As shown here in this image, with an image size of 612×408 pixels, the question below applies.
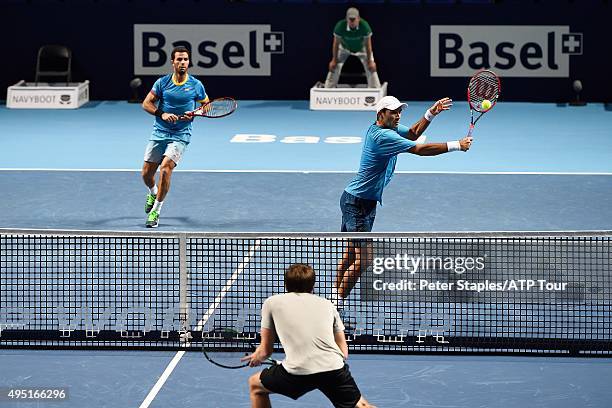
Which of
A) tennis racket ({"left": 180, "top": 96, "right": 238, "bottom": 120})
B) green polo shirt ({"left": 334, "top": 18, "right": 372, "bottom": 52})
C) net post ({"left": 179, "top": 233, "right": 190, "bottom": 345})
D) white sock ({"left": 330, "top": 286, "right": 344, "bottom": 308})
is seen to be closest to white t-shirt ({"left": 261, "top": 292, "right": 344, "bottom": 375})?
white sock ({"left": 330, "top": 286, "right": 344, "bottom": 308})

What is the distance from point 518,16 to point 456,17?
47.7 inches

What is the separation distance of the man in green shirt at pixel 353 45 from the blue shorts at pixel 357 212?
1281 centimetres

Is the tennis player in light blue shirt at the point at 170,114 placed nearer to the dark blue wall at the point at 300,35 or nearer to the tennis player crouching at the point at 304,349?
the tennis player crouching at the point at 304,349

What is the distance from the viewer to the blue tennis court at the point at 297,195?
992 cm

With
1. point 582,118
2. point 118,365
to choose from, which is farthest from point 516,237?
point 582,118

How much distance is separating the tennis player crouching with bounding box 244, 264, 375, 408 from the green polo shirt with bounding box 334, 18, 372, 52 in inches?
662

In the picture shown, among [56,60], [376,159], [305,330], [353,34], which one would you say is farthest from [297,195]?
[56,60]

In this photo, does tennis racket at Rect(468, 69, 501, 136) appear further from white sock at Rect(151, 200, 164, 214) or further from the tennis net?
white sock at Rect(151, 200, 164, 214)

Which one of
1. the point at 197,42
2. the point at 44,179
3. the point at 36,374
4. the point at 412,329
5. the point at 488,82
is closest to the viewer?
the point at 36,374

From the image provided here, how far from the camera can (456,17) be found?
25516 millimetres

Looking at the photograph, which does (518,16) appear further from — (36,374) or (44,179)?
(36,374)

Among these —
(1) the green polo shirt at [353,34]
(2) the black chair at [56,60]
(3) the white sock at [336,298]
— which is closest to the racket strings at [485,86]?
(3) the white sock at [336,298]

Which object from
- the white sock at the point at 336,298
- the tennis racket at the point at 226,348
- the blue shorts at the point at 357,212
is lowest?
the tennis racket at the point at 226,348

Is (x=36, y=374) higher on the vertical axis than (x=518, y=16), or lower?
lower
